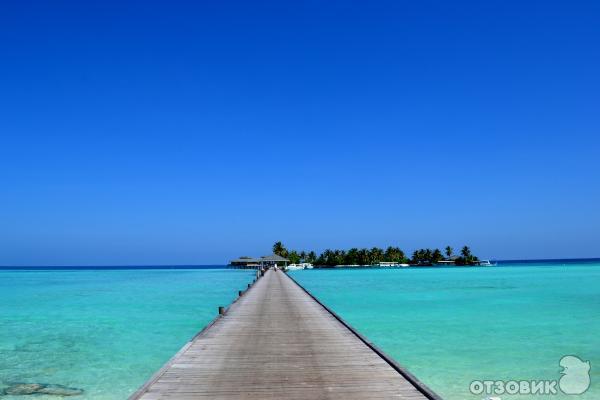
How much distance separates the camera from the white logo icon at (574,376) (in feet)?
34.8

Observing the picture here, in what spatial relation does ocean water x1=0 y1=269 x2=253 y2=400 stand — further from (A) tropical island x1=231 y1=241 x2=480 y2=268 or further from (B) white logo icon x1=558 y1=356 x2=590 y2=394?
(A) tropical island x1=231 y1=241 x2=480 y2=268

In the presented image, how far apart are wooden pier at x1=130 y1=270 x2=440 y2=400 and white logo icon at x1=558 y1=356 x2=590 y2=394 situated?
4684 mm

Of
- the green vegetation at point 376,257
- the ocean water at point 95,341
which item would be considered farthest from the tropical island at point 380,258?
the ocean water at point 95,341

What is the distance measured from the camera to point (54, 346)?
647 inches

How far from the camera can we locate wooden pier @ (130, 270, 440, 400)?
22.9ft

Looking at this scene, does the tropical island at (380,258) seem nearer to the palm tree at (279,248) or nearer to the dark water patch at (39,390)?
the palm tree at (279,248)

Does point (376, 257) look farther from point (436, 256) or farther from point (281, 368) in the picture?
point (281, 368)

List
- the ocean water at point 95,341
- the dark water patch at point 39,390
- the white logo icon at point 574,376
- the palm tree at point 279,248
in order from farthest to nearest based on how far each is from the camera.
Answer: the palm tree at point 279,248 → the ocean water at point 95,341 → the white logo icon at point 574,376 → the dark water patch at point 39,390

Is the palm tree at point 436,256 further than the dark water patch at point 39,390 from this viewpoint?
Yes

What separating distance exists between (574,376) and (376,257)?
425 ft

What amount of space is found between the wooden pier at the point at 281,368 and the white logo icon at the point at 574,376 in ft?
15.4

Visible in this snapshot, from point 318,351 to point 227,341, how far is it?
7.73ft

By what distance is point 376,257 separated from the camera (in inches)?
5497

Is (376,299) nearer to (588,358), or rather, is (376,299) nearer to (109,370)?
(588,358)
